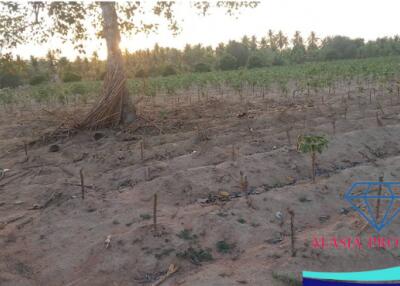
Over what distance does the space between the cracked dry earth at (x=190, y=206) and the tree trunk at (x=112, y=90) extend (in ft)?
2.36

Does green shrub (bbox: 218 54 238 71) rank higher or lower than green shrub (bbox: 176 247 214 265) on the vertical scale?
higher

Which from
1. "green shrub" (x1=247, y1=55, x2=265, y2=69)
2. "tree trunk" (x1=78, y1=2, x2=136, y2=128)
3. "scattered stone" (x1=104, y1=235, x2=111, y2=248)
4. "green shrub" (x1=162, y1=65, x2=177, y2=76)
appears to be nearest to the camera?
"scattered stone" (x1=104, y1=235, x2=111, y2=248)

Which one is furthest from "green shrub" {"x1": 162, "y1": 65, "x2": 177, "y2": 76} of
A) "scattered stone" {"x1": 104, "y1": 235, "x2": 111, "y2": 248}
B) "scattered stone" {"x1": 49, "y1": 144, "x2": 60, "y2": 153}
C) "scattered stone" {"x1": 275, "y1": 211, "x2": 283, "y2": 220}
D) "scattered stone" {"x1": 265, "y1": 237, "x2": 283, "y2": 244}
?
"scattered stone" {"x1": 265, "y1": 237, "x2": 283, "y2": 244}

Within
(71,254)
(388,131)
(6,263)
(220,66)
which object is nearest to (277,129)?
(388,131)

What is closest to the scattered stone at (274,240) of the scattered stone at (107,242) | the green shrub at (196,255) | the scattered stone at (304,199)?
the green shrub at (196,255)

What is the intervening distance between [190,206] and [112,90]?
3.86 metres

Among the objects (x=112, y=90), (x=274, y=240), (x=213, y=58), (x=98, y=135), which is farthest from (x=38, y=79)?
(x=274, y=240)

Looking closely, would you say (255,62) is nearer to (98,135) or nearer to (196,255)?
(98,135)

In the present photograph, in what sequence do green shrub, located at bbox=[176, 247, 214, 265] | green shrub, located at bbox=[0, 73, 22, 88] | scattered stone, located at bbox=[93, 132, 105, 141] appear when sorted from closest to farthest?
green shrub, located at bbox=[176, 247, 214, 265]
scattered stone, located at bbox=[93, 132, 105, 141]
green shrub, located at bbox=[0, 73, 22, 88]

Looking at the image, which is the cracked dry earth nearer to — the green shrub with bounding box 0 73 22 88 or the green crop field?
the green crop field

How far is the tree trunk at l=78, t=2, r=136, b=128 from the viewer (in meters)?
6.88

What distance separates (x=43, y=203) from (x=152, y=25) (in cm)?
458

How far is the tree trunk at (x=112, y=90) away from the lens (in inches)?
271

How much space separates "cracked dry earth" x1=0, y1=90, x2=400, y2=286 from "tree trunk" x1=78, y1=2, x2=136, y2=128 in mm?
720
